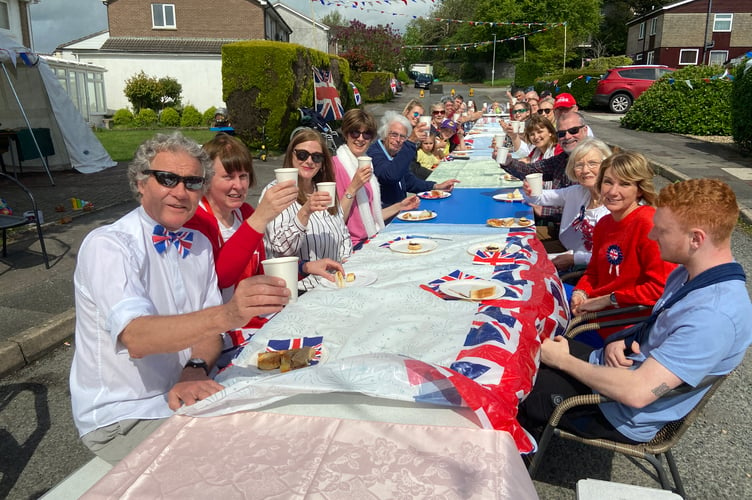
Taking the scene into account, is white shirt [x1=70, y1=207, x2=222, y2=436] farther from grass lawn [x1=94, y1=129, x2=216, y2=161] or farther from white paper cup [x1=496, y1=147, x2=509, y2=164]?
grass lawn [x1=94, y1=129, x2=216, y2=161]

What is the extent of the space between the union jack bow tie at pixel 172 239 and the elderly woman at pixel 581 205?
283cm

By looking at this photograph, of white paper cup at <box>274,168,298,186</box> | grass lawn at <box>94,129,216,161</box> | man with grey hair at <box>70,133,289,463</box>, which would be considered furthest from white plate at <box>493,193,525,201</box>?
grass lawn at <box>94,129,216,161</box>

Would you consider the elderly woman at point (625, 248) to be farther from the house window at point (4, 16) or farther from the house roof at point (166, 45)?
the house roof at point (166, 45)

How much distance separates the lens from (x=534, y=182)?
430 centimetres

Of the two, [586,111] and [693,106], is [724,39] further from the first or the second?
[693,106]

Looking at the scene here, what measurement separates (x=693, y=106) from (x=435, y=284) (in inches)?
676

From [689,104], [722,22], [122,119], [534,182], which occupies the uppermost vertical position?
[722,22]

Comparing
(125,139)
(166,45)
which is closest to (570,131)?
(125,139)

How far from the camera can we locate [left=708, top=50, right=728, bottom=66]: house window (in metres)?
45.1

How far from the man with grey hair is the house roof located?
29.9 meters

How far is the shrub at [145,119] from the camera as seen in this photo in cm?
2503

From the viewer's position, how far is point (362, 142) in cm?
468

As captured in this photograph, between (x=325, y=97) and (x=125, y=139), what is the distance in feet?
29.0

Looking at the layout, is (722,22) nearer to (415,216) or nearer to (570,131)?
(570,131)
